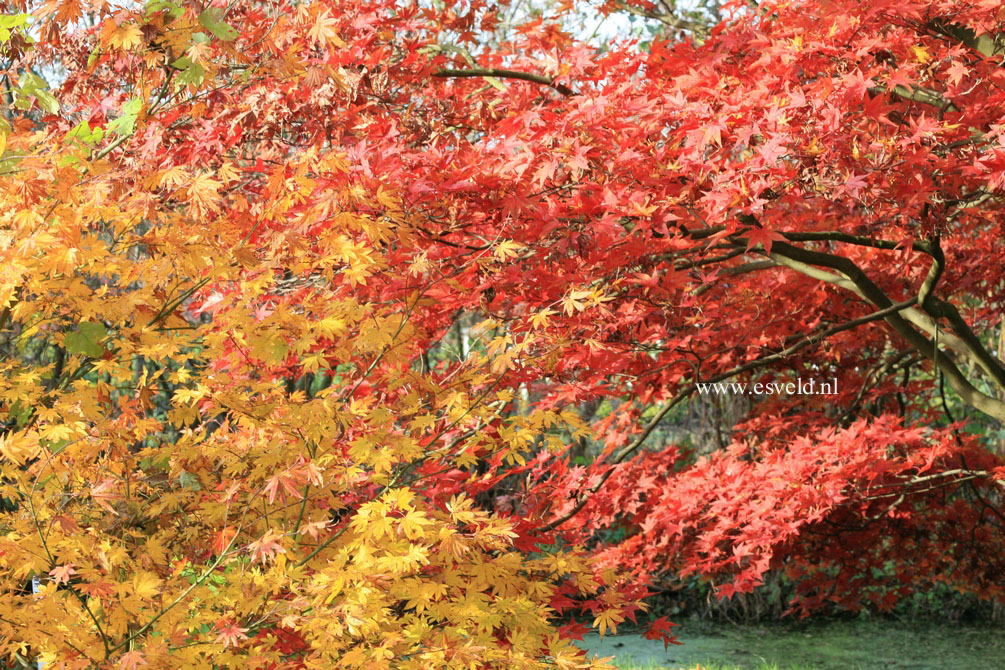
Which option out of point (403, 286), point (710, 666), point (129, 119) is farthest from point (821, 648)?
point (129, 119)

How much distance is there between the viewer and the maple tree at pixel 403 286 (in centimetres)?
247

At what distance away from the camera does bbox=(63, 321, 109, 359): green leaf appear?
247 centimetres

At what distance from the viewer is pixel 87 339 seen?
2490 millimetres

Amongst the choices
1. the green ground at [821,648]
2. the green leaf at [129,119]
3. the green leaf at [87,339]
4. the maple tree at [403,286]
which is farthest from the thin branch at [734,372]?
the green ground at [821,648]

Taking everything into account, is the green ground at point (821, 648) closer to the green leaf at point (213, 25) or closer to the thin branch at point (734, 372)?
the thin branch at point (734, 372)

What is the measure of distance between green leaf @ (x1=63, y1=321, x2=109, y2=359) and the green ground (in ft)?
17.3

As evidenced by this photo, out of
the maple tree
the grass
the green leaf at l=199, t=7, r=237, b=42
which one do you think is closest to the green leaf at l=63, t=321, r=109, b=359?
the maple tree

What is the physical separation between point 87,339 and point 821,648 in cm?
659

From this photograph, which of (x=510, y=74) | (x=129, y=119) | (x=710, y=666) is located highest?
(x=510, y=74)

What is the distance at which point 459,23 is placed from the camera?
4414mm

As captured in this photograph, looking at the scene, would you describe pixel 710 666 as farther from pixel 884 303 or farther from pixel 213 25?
pixel 213 25

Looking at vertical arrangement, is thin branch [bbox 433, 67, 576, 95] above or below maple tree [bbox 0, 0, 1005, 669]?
above

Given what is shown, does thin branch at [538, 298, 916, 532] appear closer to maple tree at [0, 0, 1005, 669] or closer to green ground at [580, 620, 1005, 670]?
maple tree at [0, 0, 1005, 669]

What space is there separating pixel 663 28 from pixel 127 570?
18.7 ft
